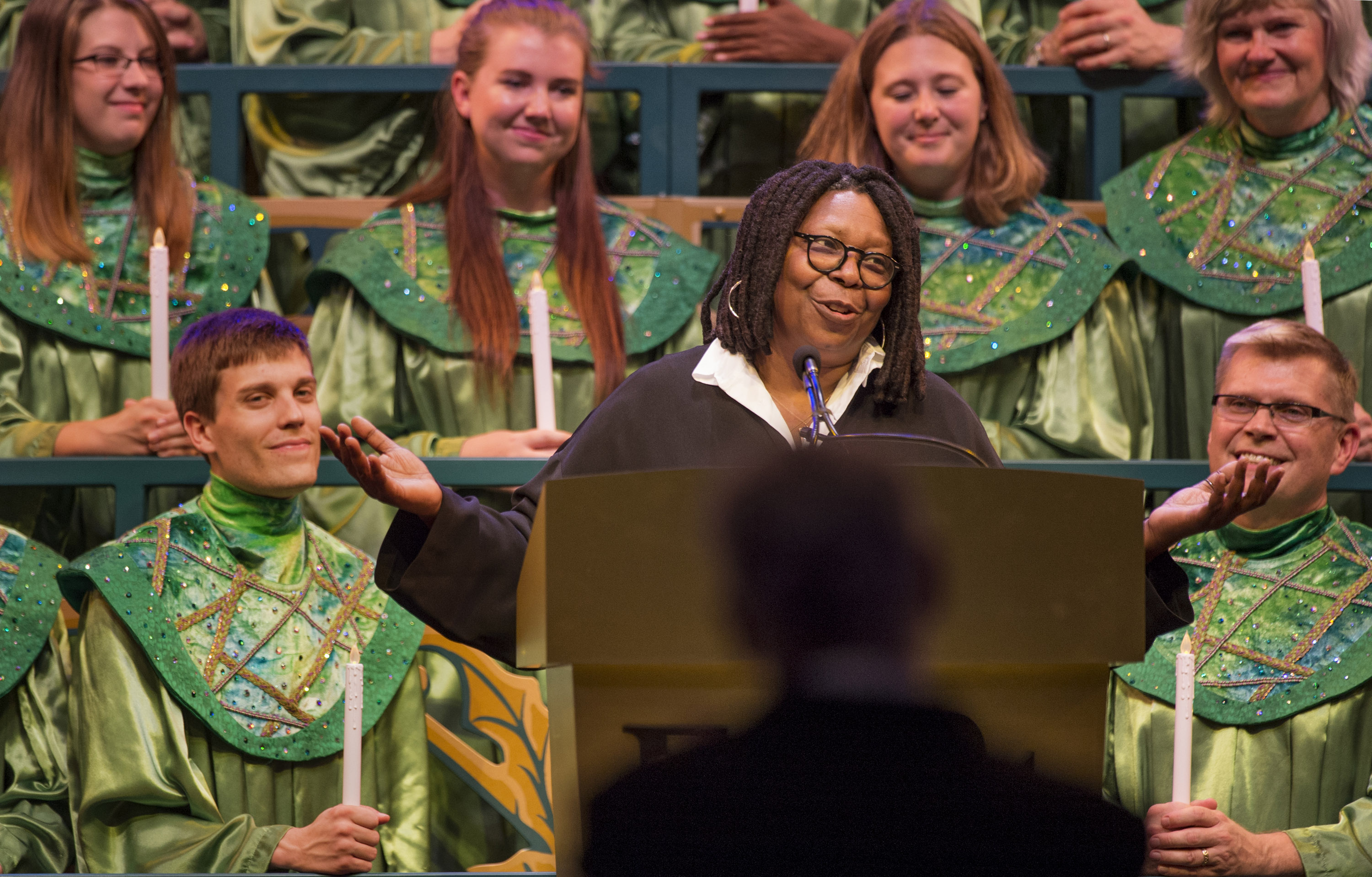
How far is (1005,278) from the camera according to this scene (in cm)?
370

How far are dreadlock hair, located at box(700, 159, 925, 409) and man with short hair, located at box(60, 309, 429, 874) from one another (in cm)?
98

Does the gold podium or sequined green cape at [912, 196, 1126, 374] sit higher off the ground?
sequined green cape at [912, 196, 1126, 374]

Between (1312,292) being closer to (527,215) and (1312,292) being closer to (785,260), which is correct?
(785,260)

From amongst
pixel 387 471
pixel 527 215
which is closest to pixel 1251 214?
pixel 527 215

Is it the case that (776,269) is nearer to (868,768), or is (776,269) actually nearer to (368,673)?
(868,768)

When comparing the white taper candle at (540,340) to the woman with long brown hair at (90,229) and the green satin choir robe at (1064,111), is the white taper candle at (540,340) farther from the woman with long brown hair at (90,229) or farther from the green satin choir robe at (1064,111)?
the green satin choir robe at (1064,111)

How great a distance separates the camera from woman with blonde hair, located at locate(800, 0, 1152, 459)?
11.6ft

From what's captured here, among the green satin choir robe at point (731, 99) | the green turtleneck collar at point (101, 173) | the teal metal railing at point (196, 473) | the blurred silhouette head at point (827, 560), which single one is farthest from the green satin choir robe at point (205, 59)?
the blurred silhouette head at point (827, 560)

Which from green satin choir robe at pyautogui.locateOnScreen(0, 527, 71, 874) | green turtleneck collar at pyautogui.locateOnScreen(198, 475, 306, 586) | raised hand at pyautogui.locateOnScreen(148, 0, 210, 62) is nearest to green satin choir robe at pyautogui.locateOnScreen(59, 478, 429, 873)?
green turtleneck collar at pyautogui.locateOnScreen(198, 475, 306, 586)

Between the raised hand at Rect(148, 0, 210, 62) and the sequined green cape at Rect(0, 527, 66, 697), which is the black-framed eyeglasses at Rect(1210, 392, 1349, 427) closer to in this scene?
the sequined green cape at Rect(0, 527, 66, 697)

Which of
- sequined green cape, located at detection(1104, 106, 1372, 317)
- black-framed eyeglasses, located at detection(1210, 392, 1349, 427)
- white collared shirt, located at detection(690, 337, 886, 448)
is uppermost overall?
sequined green cape, located at detection(1104, 106, 1372, 317)

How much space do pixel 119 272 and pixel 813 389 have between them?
244 cm

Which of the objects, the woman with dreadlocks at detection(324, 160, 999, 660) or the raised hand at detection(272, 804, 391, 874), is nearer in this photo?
the woman with dreadlocks at detection(324, 160, 999, 660)

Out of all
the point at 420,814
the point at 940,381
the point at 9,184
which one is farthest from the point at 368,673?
the point at 9,184
